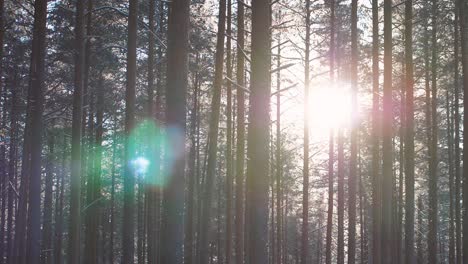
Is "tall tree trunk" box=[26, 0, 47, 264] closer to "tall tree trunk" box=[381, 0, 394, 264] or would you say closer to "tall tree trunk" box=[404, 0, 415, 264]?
"tall tree trunk" box=[381, 0, 394, 264]

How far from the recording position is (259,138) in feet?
27.1

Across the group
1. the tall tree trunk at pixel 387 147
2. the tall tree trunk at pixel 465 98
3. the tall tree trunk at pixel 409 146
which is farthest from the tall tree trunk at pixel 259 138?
the tall tree trunk at pixel 409 146

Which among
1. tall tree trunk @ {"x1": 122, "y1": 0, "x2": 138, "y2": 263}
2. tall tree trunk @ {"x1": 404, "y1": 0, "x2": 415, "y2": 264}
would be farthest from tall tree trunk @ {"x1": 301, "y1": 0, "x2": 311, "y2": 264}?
tall tree trunk @ {"x1": 122, "y1": 0, "x2": 138, "y2": 263}

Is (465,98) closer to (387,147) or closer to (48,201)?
(387,147)

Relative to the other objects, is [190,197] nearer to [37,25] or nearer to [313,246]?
[37,25]

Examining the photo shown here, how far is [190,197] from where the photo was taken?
26594 mm

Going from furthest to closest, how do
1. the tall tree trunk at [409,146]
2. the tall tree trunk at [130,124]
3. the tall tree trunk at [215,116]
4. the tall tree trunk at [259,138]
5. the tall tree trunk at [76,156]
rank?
1. the tall tree trunk at [409,146]
2. the tall tree trunk at [215,116]
3. the tall tree trunk at [130,124]
4. the tall tree trunk at [76,156]
5. the tall tree trunk at [259,138]

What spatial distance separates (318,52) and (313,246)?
97.5 ft

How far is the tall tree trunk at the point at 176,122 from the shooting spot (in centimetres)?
737

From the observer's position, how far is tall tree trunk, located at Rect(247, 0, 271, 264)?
819 cm

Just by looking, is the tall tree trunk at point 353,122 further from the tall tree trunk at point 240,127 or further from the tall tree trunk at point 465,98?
the tall tree trunk at point 240,127

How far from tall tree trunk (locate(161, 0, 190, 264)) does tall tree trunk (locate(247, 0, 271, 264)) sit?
1279 mm

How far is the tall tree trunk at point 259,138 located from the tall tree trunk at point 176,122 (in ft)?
4.19

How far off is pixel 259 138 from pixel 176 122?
5.02 feet
